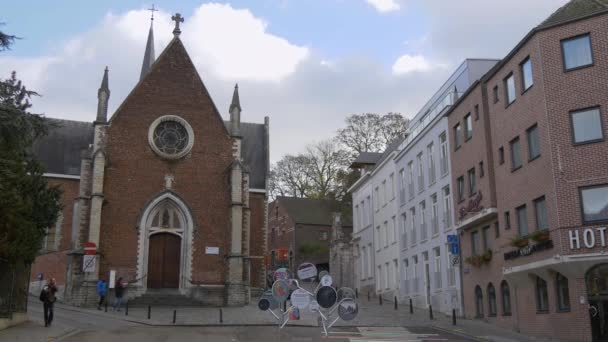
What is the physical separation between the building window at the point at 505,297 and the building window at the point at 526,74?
7.18m

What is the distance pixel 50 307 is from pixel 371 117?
3707cm

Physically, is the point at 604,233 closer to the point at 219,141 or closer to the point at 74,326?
the point at 74,326

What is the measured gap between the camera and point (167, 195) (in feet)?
110

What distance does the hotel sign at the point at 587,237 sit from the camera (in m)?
19.4

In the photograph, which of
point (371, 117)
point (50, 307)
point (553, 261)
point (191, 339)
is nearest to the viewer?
point (191, 339)

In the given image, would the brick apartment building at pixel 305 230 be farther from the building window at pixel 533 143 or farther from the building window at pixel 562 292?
the building window at pixel 562 292

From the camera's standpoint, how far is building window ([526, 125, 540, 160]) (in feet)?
72.6

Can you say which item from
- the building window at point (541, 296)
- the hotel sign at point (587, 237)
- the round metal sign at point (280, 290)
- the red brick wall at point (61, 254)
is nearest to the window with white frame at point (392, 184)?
the building window at point (541, 296)

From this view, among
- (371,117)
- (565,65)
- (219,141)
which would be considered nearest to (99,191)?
(219,141)

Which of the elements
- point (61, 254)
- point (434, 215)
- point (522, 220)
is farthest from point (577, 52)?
point (61, 254)

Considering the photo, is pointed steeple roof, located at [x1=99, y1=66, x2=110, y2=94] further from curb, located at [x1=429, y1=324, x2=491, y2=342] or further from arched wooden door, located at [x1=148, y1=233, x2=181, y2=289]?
curb, located at [x1=429, y1=324, x2=491, y2=342]

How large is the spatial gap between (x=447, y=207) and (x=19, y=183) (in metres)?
19.2

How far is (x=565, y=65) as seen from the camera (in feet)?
70.3

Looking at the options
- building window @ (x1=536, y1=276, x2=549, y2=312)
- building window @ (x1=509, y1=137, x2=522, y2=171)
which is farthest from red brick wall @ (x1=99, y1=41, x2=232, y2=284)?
building window @ (x1=536, y1=276, x2=549, y2=312)
